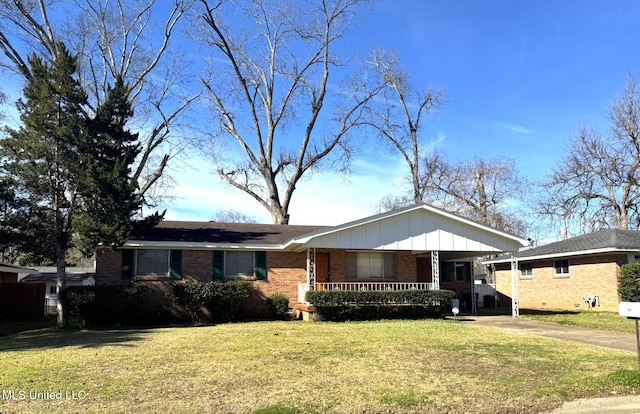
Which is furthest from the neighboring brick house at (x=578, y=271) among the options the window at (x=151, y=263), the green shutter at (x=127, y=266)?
the green shutter at (x=127, y=266)

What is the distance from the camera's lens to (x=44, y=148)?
15.8m

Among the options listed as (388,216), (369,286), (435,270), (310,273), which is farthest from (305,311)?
(435,270)

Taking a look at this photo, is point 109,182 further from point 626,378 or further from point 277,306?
point 626,378

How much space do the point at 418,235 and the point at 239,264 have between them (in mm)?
6908

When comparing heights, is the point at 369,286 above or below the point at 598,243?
below

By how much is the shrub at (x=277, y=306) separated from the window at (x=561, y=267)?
1431cm

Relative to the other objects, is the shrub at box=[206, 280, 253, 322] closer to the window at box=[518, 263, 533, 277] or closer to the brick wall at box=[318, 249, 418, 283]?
the brick wall at box=[318, 249, 418, 283]

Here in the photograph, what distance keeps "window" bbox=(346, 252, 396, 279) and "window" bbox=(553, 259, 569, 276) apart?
30.9 ft

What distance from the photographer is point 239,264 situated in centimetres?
1920

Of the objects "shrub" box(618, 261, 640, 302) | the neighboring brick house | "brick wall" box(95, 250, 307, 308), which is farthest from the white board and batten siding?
the neighboring brick house

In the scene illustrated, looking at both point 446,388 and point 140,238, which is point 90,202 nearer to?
point 140,238

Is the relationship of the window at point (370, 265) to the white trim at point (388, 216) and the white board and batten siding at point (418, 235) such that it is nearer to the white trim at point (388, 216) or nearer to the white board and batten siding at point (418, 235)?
the white board and batten siding at point (418, 235)

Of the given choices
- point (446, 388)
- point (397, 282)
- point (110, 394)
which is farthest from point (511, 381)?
point (397, 282)

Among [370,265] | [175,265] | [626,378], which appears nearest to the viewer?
[626,378]
